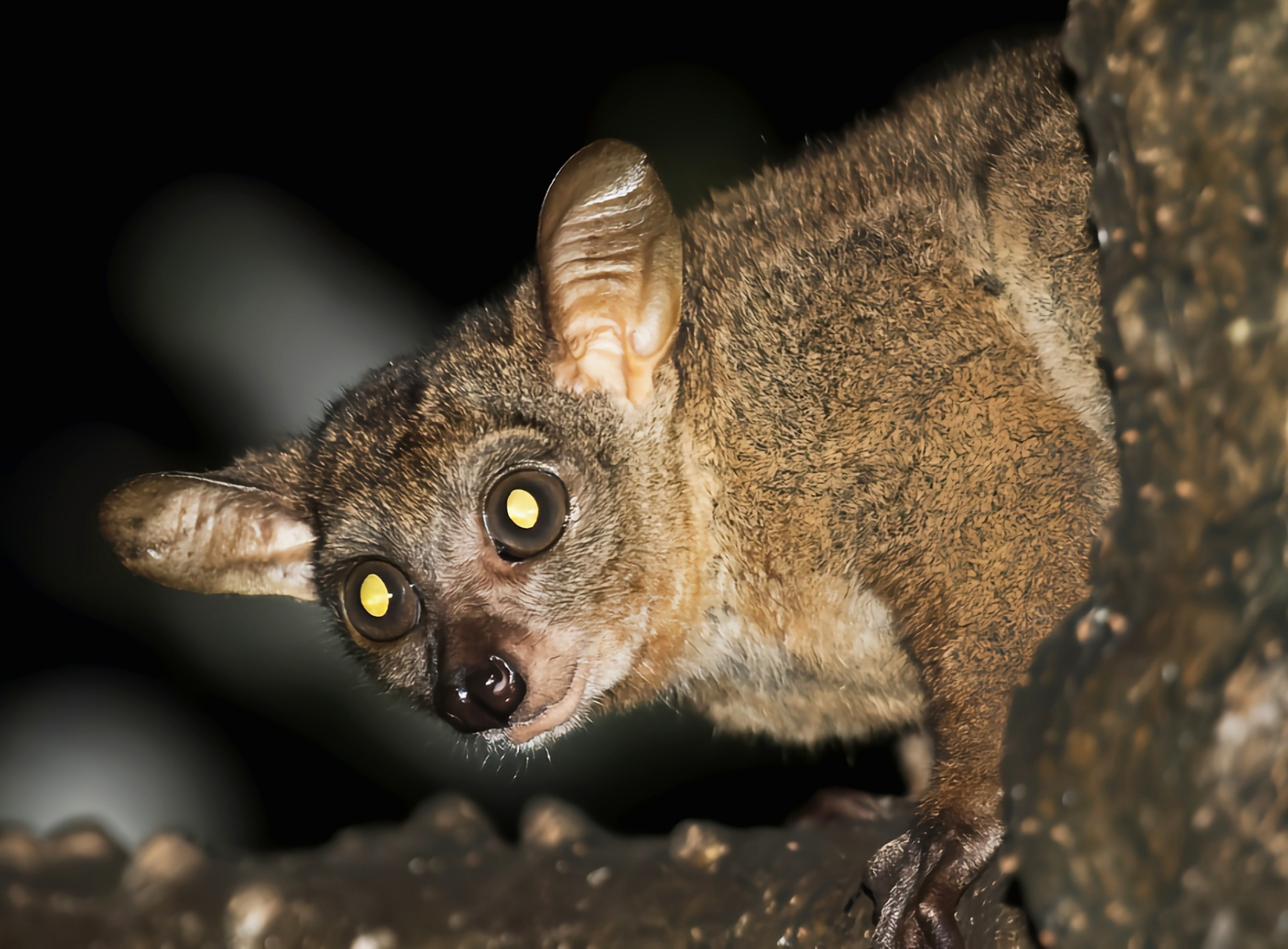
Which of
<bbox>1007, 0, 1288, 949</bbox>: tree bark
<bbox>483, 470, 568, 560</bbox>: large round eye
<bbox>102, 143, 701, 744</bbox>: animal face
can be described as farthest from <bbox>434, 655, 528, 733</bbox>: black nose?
<bbox>1007, 0, 1288, 949</bbox>: tree bark

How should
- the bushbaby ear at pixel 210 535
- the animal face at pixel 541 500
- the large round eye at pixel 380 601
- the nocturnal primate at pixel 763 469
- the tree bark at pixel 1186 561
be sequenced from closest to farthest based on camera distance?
1. the tree bark at pixel 1186 561
2. the nocturnal primate at pixel 763 469
3. the animal face at pixel 541 500
4. the large round eye at pixel 380 601
5. the bushbaby ear at pixel 210 535

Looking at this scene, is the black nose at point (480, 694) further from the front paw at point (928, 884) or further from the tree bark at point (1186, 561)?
the tree bark at point (1186, 561)

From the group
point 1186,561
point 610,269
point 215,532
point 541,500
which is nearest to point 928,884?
point 1186,561

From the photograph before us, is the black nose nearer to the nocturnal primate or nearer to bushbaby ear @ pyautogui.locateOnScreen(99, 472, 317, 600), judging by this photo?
the nocturnal primate

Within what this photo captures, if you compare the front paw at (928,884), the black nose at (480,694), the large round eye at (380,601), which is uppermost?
the large round eye at (380,601)

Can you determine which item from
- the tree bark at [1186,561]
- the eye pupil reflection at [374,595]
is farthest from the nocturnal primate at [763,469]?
the tree bark at [1186,561]

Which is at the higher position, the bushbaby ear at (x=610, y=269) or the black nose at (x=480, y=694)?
the bushbaby ear at (x=610, y=269)

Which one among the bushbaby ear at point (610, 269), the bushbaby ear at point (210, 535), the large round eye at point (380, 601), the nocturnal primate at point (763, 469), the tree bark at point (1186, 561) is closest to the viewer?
the tree bark at point (1186, 561)
